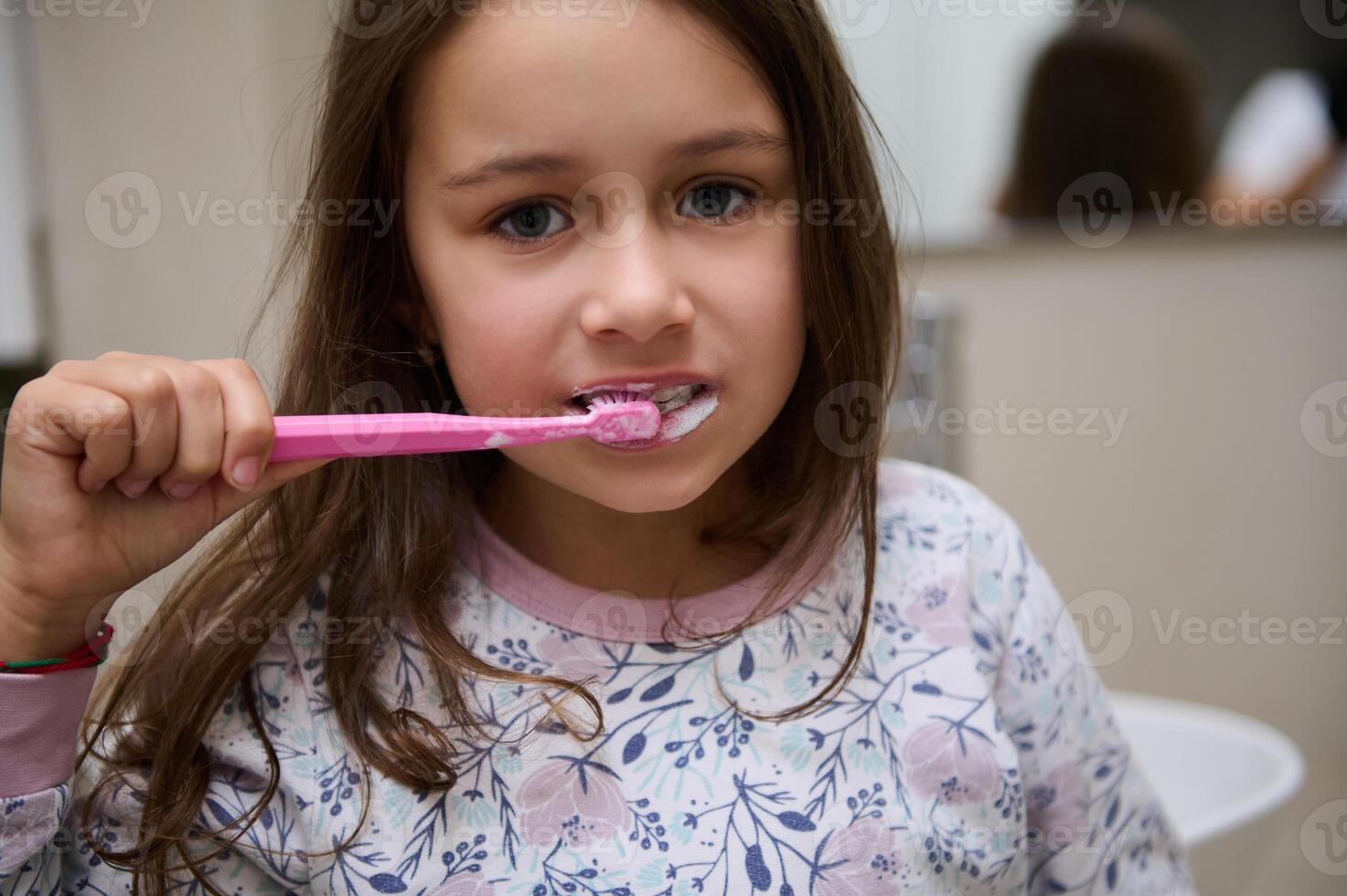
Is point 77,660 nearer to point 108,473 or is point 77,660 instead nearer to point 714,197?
point 108,473

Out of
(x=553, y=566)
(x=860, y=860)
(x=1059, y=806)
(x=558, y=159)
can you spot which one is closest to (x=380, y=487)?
(x=553, y=566)

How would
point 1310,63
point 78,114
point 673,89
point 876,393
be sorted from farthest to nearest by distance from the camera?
1. point 1310,63
2. point 78,114
3. point 876,393
4. point 673,89

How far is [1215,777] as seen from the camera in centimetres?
89

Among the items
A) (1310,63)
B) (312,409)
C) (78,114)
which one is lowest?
(312,409)

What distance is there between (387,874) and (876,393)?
1.19ft

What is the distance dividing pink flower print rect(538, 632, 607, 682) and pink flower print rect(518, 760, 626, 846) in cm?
5

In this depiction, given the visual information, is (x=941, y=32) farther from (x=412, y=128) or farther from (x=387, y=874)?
(x=387, y=874)

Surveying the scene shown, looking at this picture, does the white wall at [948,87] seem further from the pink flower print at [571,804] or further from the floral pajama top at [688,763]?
the pink flower print at [571,804]

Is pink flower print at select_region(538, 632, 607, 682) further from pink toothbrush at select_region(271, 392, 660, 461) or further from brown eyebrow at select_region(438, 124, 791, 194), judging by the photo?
brown eyebrow at select_region(438, 124, 791, 194)

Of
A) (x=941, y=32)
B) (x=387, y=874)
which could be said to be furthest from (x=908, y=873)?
(x=941, y=32)

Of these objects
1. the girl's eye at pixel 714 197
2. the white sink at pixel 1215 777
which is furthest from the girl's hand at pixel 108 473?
the white sink at pixel 1215 777

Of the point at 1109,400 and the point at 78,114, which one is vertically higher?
the point at 78,114

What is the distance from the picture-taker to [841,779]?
53 centimetres

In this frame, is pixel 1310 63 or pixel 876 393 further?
pixel 1310 63
